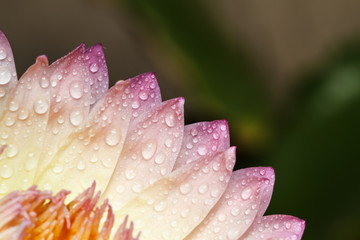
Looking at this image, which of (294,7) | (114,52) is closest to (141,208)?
(114,52)

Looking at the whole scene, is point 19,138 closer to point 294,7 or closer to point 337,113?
point 337,113

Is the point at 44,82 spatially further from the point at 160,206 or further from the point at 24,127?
the point at 160,206

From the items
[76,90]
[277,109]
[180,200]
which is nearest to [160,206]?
[180,200]

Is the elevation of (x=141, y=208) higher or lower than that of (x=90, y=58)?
lower

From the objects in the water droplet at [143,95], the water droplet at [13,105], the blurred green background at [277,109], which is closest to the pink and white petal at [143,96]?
the water droplet at [143,95]

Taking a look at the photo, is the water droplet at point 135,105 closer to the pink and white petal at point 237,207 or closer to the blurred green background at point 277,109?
the pink and white petal at point 237,207

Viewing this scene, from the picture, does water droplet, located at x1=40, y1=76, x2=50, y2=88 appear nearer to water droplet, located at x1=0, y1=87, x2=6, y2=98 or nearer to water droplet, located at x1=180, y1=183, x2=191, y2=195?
water droplet, located at x1=0, y1=87, x2=6, y2=98
